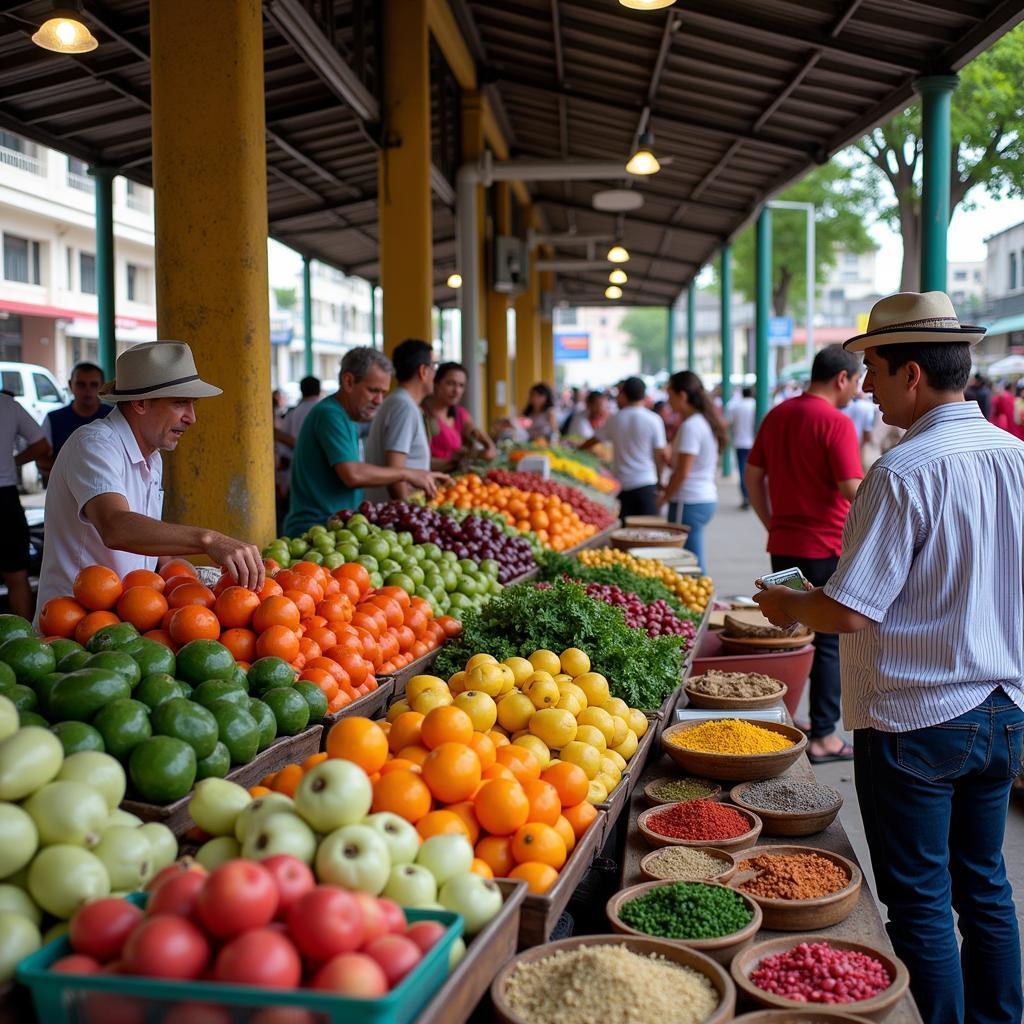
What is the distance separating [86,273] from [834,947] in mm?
29762

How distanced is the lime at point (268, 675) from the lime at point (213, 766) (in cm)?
Result: 46

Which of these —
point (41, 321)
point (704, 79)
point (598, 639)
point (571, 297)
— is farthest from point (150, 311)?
point (598, 639)

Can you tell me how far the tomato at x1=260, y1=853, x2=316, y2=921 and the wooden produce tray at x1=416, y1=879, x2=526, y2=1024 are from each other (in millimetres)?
257

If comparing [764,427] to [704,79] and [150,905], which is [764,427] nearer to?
[150,905]

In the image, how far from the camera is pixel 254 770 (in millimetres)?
2408

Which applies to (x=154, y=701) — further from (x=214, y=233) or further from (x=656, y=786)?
(x=214, y=233)

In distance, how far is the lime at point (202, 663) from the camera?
2.64 meters

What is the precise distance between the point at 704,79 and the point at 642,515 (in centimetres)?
421

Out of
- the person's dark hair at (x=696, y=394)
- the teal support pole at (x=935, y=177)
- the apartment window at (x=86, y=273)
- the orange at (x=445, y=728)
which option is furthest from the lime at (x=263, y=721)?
the apartment window at (x=86, y=273)

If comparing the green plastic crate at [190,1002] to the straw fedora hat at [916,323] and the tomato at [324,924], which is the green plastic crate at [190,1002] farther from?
the straw fedora hat at [916,323]

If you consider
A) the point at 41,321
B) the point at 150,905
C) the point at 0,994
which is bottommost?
the point at 0,994

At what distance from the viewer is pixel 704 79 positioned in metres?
9.81

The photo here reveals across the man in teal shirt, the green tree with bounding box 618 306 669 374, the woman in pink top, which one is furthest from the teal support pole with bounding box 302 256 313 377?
the green tree with bounding box 618 306 669 374

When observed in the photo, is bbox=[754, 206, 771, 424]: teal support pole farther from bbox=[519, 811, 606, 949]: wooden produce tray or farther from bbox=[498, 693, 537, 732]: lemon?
bbox=[519, 811, 606, 949]: wooden produce tray
